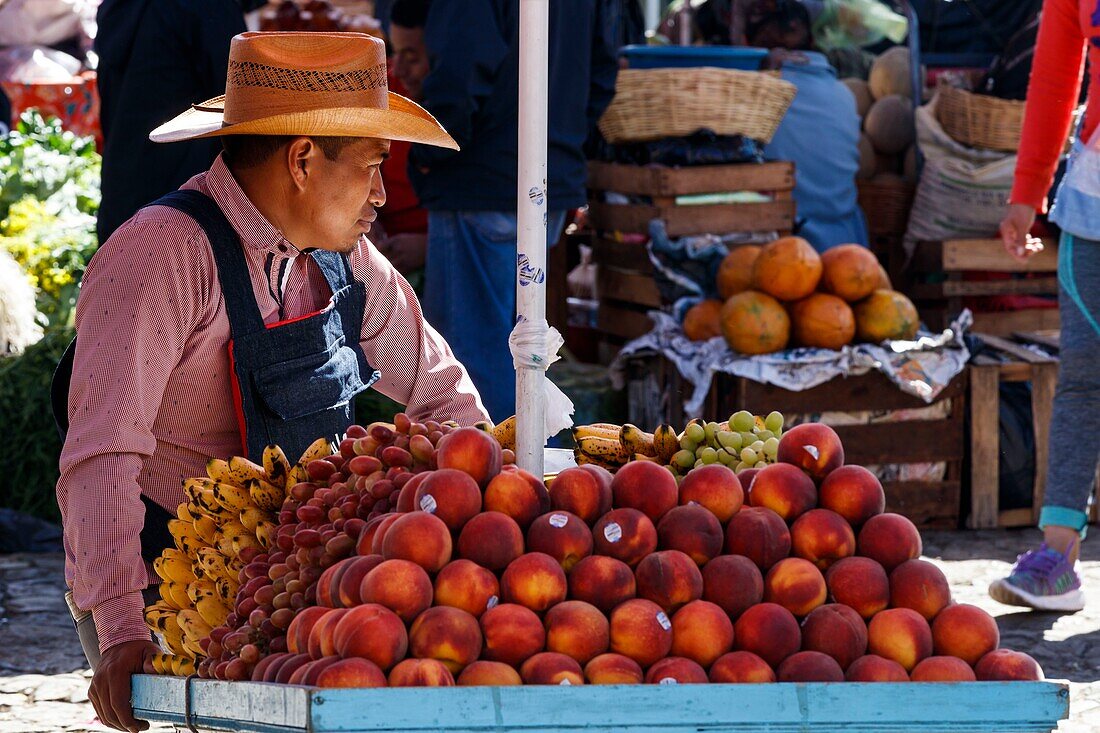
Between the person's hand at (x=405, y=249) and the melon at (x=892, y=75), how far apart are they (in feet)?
9.38

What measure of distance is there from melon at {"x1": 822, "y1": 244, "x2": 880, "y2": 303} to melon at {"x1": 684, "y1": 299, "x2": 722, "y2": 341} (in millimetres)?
445

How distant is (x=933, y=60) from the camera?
743 centimetres

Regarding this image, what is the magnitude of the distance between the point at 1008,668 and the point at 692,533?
1.36 ft

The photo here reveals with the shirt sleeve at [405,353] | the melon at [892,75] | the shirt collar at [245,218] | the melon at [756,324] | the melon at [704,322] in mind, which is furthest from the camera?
the melon at [892,75]

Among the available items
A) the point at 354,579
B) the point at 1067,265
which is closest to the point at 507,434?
the point at 354,579

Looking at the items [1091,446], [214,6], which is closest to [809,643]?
[1091,446]

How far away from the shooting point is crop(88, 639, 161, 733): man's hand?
2.05 metres

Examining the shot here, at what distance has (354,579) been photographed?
1682mm

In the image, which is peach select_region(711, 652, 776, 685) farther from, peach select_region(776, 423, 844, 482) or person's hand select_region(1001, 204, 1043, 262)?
person's hand select_region(1001, 204, 1043, 262)

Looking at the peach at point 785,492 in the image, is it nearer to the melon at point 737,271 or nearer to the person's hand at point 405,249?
the melon at point 737,271

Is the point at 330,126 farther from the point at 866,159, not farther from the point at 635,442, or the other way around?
the point at 866,159

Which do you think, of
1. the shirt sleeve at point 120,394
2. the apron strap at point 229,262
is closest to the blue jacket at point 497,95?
the apron strap at point 229,262

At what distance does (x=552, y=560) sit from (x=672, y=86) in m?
4.16

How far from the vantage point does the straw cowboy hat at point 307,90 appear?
94.7 inches
